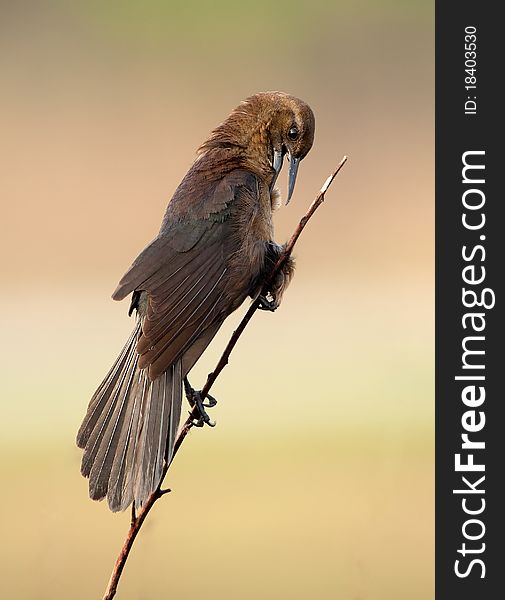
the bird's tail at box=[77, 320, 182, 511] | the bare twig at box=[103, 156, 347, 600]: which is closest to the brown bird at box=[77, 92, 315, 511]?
the bird's tail at box=[77, 320, 182, 511]

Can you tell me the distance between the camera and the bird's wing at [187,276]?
8.70ft

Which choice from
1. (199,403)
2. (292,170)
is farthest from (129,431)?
(292,170)

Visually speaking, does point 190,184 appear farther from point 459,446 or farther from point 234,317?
point 234,317

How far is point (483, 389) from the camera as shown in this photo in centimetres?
309

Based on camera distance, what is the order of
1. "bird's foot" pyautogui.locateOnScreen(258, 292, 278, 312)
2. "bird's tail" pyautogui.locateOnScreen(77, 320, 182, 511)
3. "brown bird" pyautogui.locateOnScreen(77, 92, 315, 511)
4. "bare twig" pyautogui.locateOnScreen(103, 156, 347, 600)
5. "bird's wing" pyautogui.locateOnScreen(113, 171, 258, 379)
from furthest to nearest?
1. "bird's foot" pyautogui.locateOnScreen(258, 292, 278, 312)
2. "bird's wing" pyautogui.locateOnScreen(113, 171, 258, 379)
3. "brown bird" pyautogui.locateOnScreen(77, 92, 315, 511)
4. "bird's tail" pyautogui.locateOnScreen(77, 320, 182, 511)
5. "bare twig" pyautogui.locateOnScreen(103, 156, 347, 600)

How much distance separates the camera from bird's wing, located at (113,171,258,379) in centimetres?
265

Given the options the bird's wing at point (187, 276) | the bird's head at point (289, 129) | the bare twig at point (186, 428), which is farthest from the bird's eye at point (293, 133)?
the bare twig at point (186, 428)

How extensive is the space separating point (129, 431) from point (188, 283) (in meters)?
0.48

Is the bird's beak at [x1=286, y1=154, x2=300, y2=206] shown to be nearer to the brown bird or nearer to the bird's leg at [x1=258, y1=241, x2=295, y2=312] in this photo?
the brown bird

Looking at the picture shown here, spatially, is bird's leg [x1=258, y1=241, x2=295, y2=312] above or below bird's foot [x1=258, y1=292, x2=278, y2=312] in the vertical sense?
above

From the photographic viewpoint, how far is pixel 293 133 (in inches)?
123

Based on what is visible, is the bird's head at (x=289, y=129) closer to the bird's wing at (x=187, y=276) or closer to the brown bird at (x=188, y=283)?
the brown bird at (x=188, y=283)

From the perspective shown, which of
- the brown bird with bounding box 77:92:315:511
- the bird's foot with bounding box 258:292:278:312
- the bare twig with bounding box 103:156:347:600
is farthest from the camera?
the bird's foot with bounding box 258:292:278:312

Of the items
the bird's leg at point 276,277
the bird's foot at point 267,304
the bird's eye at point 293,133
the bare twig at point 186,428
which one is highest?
the bird's eye at point 293,133
